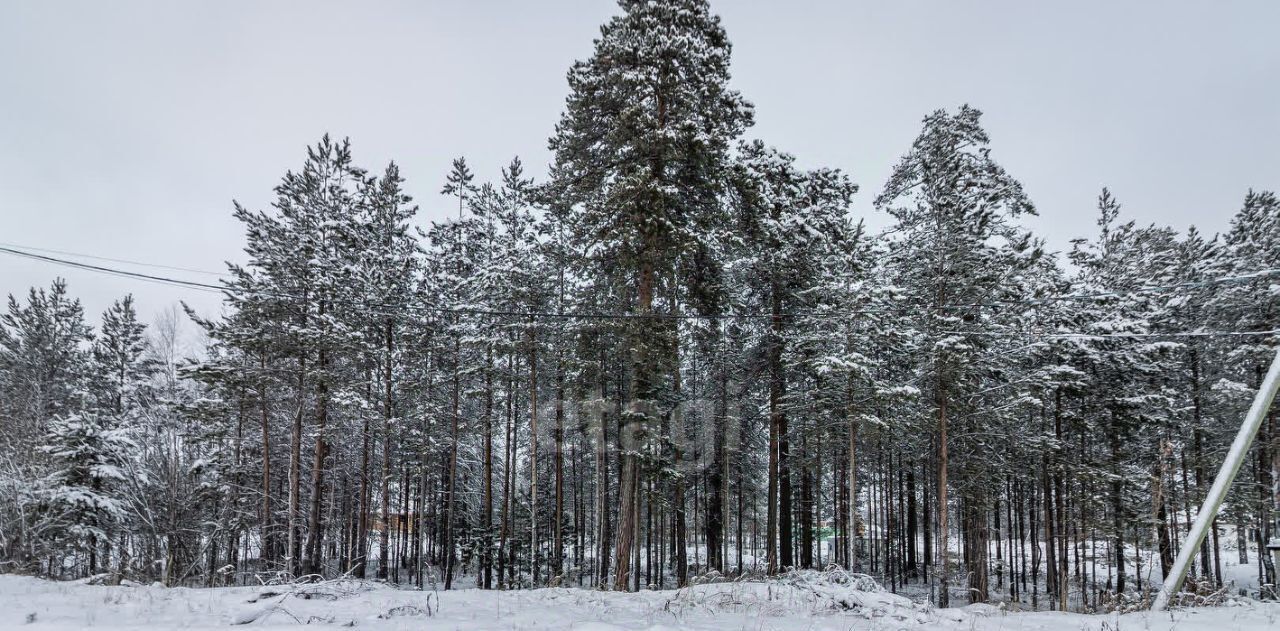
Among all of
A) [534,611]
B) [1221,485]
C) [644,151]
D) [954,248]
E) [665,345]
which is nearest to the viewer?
[534,611]

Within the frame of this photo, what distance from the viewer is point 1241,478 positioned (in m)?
23.6

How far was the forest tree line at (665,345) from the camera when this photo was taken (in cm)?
1292

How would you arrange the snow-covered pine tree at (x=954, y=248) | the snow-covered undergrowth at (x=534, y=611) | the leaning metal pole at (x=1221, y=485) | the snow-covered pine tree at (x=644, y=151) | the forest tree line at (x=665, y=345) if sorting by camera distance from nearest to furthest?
the snow-covered undergrowth at (x=534, y=611) < the leaning metal pole at (x=1221, y=485) < the snow-covered pine tree at (x=644, y=151) < the forest tree line at (x=665, y=345) < the snow-covered pine tree at (x=954, y=248)

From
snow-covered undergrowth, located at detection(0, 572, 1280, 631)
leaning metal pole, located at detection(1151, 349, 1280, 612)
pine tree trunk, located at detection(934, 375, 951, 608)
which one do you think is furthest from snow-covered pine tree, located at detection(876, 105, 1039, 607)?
snow-covered undergrowth, located at detection(0, 572, 1280, 631)

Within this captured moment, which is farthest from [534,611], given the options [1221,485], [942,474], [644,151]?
[942,474]

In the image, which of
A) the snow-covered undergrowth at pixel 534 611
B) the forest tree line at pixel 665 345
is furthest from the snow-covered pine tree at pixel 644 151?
the snow-covered undergrowth at pixel 534 611

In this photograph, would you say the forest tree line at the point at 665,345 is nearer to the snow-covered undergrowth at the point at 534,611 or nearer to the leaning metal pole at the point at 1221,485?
the leaning metal pole at the point at 1221,485

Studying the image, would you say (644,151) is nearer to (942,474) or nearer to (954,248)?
(954,248)

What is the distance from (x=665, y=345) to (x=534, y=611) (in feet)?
22.2

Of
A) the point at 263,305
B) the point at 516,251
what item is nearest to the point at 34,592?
the point at 263,305

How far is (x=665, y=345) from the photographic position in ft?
41.7

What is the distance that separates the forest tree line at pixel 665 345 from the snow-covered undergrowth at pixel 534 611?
6.57ft

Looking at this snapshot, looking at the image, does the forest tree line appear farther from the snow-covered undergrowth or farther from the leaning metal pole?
the snow-covered undergrowth

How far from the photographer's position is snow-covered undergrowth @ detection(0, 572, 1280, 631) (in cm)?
584
